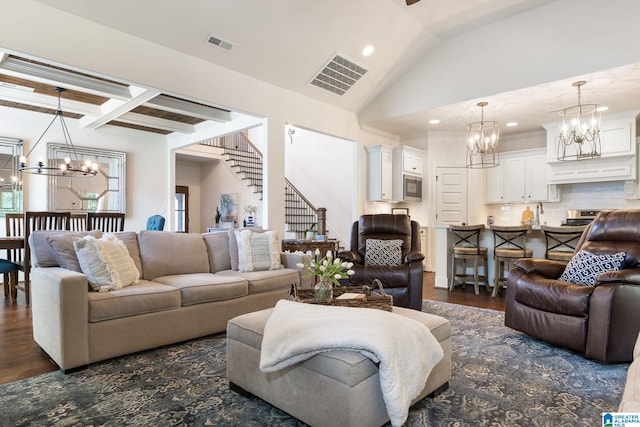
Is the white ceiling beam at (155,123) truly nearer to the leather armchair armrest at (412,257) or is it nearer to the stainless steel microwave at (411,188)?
the stainless steel microwave at (411,188)

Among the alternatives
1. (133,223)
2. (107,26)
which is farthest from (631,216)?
(133,223)

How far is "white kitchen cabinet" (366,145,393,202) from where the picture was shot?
6.94m

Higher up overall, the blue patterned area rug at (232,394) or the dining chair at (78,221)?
the dining chair at (78,221)

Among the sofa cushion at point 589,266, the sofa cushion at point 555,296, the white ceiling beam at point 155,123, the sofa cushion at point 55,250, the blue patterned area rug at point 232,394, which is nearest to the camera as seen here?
the blue patterned area rug at point 232,394

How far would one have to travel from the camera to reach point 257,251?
3.96 m

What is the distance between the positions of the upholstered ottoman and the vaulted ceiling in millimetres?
3359

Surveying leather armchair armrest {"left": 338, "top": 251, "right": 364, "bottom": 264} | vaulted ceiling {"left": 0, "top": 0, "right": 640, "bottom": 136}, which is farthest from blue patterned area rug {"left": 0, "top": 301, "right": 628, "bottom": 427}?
vaulted ceiling {"left": 0, "top": 0, "right": 640, "bottom": 136}

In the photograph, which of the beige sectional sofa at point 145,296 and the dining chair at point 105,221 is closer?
the beige sectional sofa at point 145,296

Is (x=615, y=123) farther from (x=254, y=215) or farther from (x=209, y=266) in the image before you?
(x=254, y=215)

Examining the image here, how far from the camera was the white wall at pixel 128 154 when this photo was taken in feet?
19.8

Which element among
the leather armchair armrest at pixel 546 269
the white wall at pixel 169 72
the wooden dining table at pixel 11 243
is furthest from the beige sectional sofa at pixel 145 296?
the leather armchair armrest at pixel 546 269

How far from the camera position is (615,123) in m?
6.00

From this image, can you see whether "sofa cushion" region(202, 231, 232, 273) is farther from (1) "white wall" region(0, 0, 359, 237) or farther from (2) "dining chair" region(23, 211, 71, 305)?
(2) "dining chair" region(23, 211, 71, 305)

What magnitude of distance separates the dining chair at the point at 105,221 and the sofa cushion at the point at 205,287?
244 centimetres
